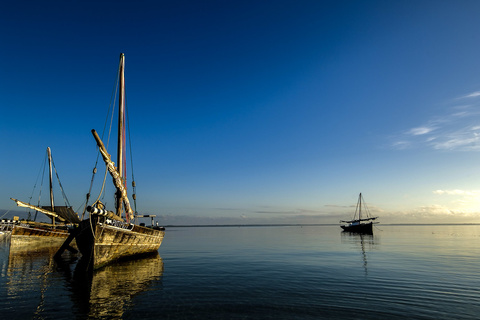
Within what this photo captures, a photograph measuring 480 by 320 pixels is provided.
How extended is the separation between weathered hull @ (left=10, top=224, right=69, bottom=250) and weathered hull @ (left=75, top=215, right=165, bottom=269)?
21041mm

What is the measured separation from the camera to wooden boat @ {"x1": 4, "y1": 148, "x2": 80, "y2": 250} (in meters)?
36.7

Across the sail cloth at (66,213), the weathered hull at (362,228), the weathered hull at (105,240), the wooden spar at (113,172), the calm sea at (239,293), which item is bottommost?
the weathered hull at (362,228)

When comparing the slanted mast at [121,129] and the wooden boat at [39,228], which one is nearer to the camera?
the slanted mast at [121,129]

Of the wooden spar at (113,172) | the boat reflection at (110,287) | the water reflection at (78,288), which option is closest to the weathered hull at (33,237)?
the water reflection at (78,288)

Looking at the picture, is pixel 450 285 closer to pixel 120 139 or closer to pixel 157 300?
pixel 157 300

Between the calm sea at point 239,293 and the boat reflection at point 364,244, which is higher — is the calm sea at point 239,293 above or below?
above

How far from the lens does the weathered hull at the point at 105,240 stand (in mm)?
19859

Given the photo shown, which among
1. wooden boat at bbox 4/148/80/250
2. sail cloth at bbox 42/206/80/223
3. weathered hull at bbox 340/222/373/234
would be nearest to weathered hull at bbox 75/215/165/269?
wooden boat at bbox 4/148/80/250

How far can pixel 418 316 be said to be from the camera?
10.9 metres

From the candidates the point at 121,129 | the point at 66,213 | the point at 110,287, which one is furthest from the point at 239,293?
the point at 66,213

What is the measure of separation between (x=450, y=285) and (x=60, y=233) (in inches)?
2001

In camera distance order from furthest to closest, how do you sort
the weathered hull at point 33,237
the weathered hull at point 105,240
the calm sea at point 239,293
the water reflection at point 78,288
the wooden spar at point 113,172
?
the weathered hull at point 33,237
the wooden spar at point 113,172
the weathered hull at point 105,240
the water reflection at point 78,288
the calm sea at point 239,293

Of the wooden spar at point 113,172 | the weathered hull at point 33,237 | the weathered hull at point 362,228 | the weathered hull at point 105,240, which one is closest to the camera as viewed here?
the weathered hull at point 105,240

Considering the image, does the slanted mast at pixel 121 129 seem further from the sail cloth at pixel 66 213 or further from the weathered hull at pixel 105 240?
the sail cloth at pixel 66 213
